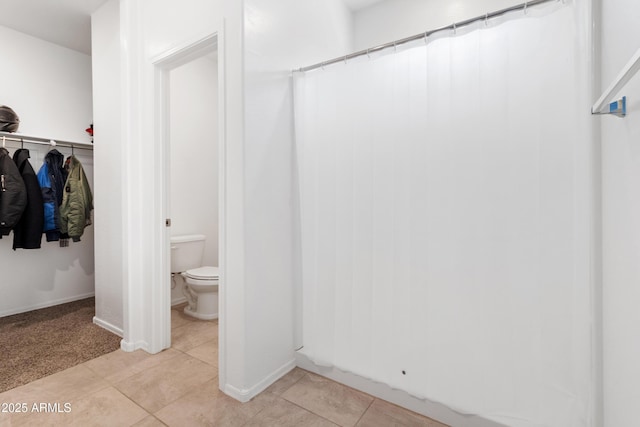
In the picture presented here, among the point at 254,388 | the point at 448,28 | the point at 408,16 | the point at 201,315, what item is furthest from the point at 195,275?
the point at 408,16

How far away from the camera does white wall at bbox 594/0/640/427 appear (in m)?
0.86

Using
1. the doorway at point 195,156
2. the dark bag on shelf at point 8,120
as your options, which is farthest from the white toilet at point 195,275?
the dark bag on shelf at point 8,120

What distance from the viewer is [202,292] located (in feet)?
9.00

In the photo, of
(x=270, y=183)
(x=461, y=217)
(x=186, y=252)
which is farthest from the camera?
(x=186, y=252)

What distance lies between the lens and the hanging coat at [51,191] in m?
2.83

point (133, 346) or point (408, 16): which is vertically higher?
point (408, 16)

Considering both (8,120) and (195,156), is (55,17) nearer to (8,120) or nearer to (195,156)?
(8,120)

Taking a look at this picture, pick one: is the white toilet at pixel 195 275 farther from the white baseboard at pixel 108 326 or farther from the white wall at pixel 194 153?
the white baseboard at pixel 108 326

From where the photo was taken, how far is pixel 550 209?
1.23m

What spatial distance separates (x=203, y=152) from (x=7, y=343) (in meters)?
2.25

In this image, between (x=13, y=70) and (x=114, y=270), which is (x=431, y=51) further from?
(x=13, y=70)

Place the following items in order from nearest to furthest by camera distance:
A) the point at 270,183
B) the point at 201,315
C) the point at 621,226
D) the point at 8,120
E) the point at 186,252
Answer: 1. the point at 621,226
2. the point at 270,183
3. the point at 8,120
4. the point at 201,315
5. the point at 186,252

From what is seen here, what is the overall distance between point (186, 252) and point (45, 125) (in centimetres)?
190

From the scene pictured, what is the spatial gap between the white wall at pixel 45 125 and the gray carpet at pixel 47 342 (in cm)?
23
